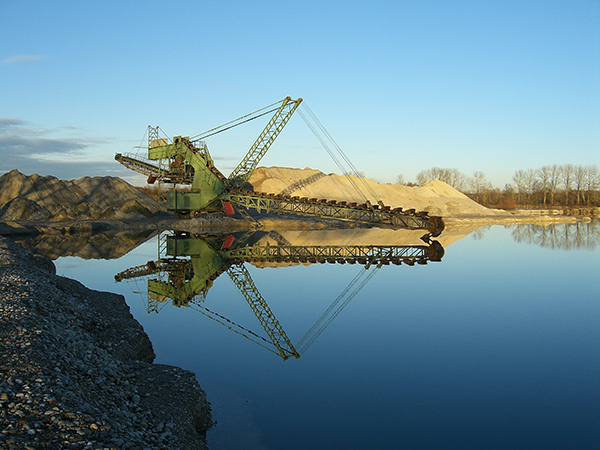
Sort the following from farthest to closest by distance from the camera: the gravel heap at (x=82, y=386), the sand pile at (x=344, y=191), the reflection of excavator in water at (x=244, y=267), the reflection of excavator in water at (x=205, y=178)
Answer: the sand pile at (x=344, y=191) → the reflection of excavator in water at (x=205, y=178) → the reflection of excavator in water at (x=244, y=267) → the gravel heap at (x=82, y=386)

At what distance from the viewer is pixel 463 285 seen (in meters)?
14.9

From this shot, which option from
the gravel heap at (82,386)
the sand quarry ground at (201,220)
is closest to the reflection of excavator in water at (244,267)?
the gravel heap at (82,386)

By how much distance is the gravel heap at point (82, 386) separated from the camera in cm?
415

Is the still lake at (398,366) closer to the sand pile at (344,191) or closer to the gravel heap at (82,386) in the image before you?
the gravel heap at (82,386)

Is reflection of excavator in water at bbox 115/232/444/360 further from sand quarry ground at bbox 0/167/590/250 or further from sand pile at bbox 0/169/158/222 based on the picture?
sand pile at bbox 0/169/158/222

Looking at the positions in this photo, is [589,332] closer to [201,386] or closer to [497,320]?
[497,320]

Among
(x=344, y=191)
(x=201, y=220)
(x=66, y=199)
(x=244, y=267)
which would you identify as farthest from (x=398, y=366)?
(x=344, y=191)

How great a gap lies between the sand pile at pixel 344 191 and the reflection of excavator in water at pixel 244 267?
28.4 m

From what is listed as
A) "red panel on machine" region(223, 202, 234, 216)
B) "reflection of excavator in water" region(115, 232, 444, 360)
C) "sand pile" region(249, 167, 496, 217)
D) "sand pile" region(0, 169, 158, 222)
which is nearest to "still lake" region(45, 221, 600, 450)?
"reflection of excavator in water" region(115, 232, 444, 360)

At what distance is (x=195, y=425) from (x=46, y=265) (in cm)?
1212

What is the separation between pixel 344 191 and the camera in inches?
2367

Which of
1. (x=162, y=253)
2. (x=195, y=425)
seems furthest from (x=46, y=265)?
(x=195, y=425)

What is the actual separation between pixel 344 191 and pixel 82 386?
183ft

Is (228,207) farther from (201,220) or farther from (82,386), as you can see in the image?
(82,386)
